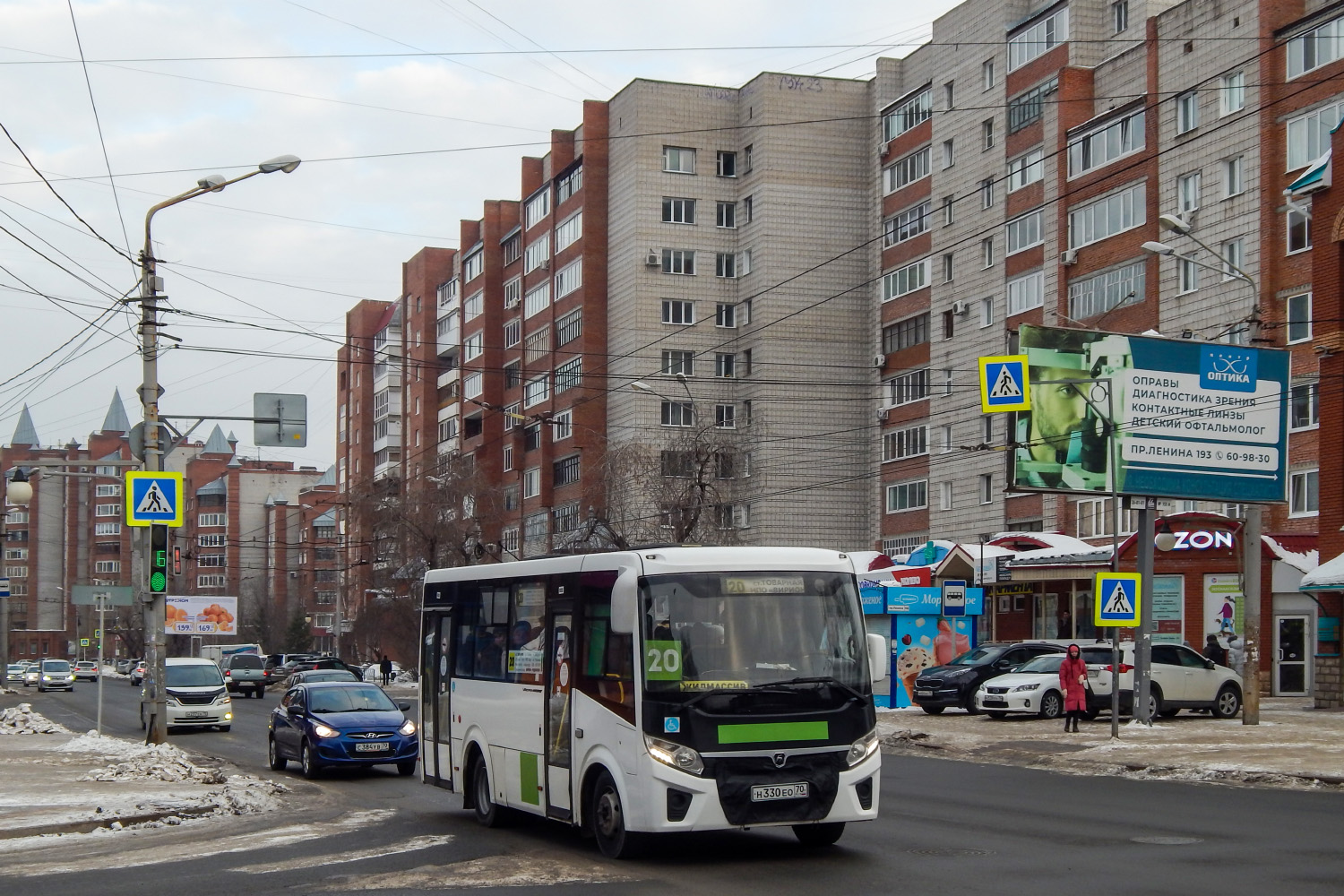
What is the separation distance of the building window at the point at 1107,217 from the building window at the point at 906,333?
36.4 ft

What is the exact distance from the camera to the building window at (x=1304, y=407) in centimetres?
4331

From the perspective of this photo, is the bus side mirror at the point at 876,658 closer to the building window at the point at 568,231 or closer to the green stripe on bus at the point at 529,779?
the green stripe on bus at the point at 529,779

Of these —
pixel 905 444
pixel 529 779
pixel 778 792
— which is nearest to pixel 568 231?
pixel 905 444

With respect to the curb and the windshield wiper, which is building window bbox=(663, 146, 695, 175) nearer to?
the curb

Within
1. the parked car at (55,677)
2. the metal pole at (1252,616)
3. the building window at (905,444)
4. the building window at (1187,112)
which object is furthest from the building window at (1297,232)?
the parked car at (55,677)

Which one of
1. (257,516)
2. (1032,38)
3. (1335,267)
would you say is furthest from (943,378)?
(257,516)

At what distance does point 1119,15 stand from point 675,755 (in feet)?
161

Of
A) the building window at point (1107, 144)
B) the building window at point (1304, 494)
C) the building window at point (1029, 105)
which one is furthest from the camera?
the building window at point (1029, 105)

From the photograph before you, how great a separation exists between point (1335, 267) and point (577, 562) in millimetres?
25900

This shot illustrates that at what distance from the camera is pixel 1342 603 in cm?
3438

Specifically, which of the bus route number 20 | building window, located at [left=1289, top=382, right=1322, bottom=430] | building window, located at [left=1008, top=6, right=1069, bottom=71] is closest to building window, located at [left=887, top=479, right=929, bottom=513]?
building window, located at [left=1008, top=6, right=1069, bottom=71]

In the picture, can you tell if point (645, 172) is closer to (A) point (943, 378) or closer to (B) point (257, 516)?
(A) point (943, 378)

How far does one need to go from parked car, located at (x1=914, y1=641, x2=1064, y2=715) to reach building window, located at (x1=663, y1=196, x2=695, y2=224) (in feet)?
127

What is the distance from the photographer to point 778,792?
12.0 meters
